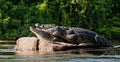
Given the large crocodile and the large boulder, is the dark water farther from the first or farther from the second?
the large boulder

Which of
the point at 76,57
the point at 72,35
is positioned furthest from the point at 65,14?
the point at 76,57

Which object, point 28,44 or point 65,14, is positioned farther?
point 65,14

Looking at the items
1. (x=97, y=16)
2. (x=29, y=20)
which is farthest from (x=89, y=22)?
(x=29, y=20)

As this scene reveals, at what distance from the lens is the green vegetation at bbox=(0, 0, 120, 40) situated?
5244cm

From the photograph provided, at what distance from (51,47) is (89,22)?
26.5 m

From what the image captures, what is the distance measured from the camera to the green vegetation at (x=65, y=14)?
5244 cm

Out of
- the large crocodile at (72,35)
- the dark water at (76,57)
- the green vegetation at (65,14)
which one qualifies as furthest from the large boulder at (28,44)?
the green vegetation at (65,14)

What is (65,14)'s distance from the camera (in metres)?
53.8

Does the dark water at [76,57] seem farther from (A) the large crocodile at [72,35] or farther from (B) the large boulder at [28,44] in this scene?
(B) the large boulder at [28,44]

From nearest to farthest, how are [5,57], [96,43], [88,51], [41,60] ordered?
[41,60]
[5,57]
[88,51]
[96,43]

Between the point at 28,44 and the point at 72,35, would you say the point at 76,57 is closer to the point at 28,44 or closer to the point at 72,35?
the point at 72,35

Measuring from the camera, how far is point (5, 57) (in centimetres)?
2425

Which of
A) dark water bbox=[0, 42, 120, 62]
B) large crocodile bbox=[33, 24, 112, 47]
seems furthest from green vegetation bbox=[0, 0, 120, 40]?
dark water bbox=[0, 42, 120, 62]

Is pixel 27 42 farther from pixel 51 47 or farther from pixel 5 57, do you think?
pixel 5 57
